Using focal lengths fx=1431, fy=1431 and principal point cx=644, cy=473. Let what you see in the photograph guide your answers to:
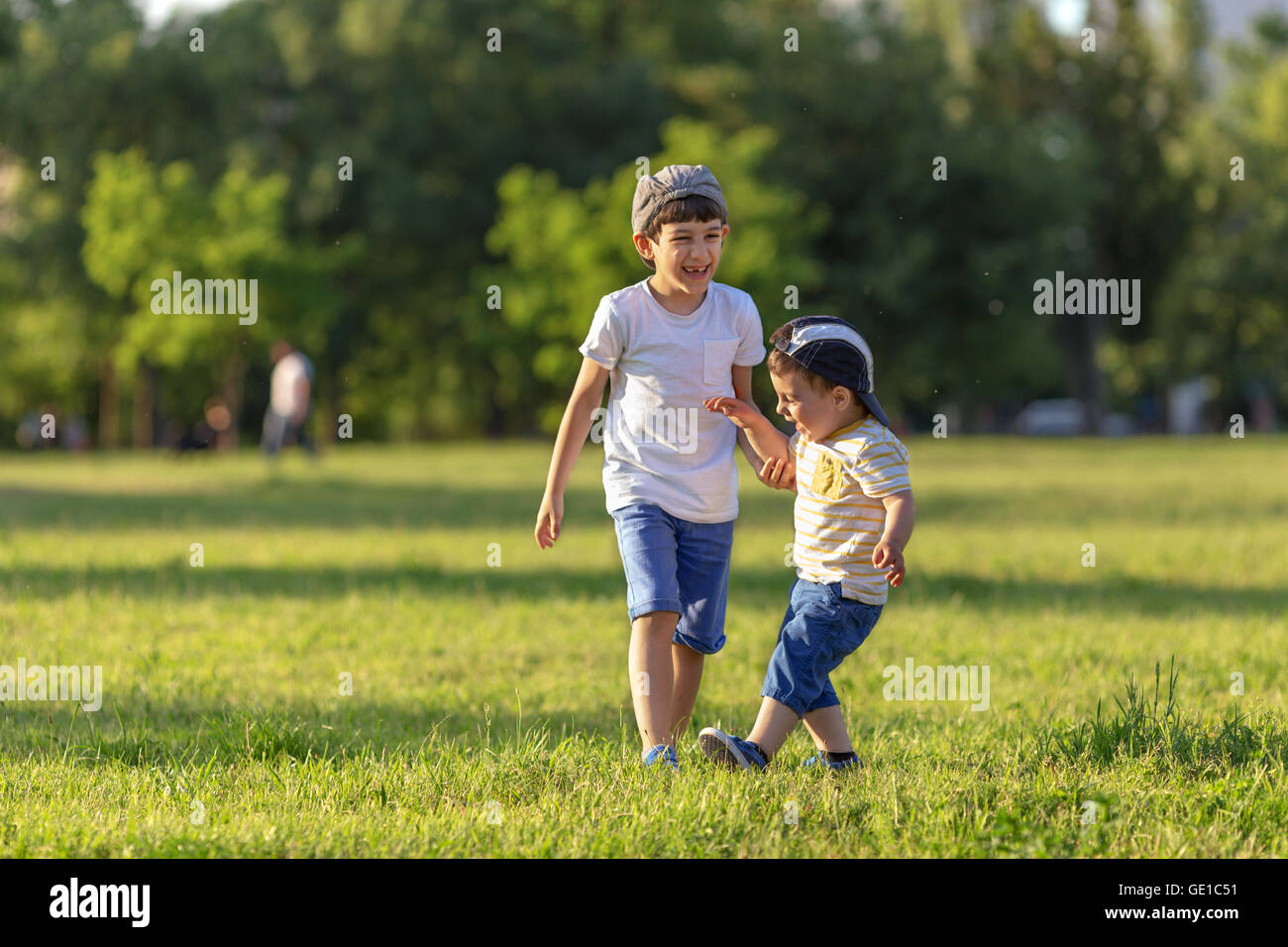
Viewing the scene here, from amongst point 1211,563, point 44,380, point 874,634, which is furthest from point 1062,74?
point 874,634

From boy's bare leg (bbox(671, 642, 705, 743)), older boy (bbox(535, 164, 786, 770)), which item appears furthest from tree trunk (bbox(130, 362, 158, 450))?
older boy (bbox(535, 164, 786, 770))

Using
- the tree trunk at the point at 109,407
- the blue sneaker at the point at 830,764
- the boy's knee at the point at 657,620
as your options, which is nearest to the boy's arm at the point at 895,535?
the blue sneaker at the point at 830,764

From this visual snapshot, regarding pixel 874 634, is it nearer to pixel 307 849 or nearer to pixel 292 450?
pixel 307 849

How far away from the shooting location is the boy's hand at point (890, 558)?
4.18 meters

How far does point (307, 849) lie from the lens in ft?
12.0

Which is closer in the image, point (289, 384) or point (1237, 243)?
point (289, 384)

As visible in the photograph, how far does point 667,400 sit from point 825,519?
26.7 inches

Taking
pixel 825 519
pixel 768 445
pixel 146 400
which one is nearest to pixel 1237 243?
pixel 146 400

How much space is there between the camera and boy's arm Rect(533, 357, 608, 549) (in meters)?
4.74

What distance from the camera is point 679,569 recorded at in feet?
16.0

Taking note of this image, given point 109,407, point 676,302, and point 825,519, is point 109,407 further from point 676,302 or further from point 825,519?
point 825,519

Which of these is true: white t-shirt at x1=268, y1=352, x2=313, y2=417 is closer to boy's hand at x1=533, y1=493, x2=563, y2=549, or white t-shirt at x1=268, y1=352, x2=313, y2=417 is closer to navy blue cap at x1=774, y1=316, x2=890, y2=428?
boy's hand at x1=533, y1=493, x2=563, y2=549

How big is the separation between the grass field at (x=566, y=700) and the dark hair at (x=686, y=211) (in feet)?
5.69
